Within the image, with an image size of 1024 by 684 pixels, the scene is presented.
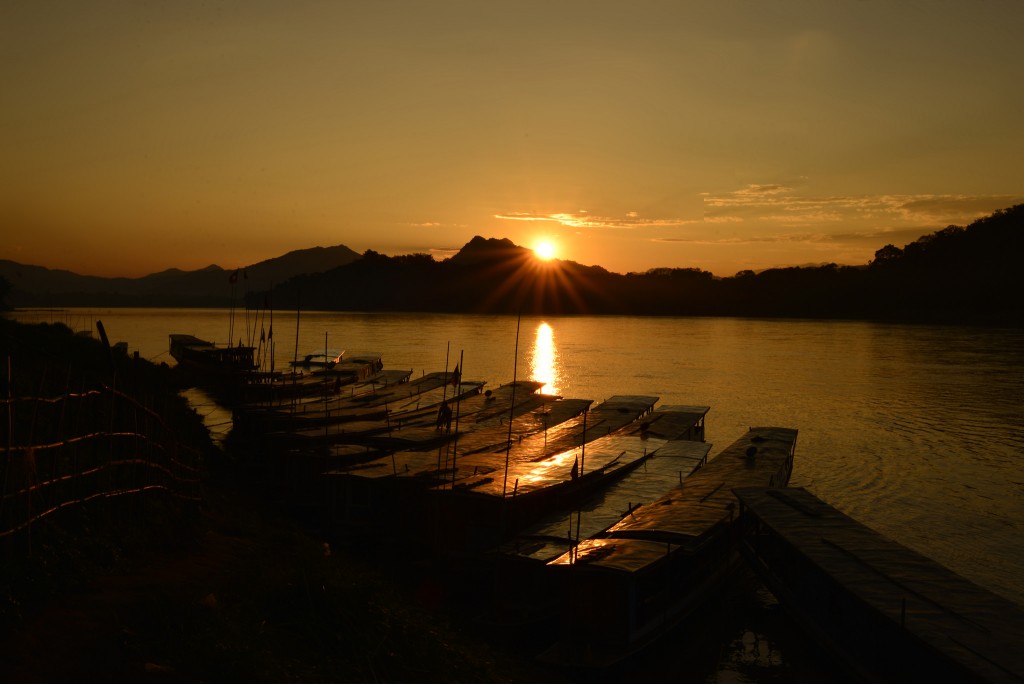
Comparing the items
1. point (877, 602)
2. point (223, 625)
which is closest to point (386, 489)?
point (223, 625)

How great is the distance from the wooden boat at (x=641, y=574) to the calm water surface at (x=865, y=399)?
9976mm

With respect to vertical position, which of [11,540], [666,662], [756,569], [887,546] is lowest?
[666,662]

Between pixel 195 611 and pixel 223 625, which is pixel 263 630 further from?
pixel 195 611

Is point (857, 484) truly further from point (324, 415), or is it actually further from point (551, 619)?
point (324, 415)

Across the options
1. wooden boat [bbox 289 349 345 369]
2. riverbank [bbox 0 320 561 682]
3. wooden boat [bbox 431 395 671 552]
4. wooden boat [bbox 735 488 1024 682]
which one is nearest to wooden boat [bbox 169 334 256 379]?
wooden boat [bbox 289 349 345 369]

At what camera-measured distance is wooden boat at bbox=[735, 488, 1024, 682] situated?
1202cm

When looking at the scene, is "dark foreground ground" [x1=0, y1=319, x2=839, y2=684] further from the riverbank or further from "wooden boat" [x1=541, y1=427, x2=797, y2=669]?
"wooden boat" [x1=541, y1=427, x2=797, y2=669]

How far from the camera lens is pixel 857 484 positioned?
112 ft

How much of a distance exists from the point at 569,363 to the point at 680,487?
2910 inches

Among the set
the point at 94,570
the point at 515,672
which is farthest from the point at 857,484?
the point at 94,570

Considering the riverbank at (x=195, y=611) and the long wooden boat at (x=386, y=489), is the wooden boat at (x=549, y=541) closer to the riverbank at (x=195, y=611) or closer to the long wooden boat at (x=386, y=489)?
the riverbank at (x=195, y=611)

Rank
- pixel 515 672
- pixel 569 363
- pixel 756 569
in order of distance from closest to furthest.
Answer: pixel 515 672
pixel 756 569
pixel 569 363

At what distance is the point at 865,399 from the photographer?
61.5m

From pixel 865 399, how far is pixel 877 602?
176 feet
